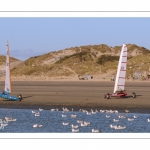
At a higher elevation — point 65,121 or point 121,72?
point 121,72

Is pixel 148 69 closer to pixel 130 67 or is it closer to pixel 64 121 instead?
pixel 130 67

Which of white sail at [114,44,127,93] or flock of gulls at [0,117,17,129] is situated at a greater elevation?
white sail at [114,44,127,93]

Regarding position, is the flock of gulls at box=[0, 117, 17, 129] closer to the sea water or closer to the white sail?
the sea water

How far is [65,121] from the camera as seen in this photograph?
26688mm

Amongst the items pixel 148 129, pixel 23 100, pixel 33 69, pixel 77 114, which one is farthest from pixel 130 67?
pixel 148 129

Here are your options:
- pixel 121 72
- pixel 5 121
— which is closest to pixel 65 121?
pixel 5 121

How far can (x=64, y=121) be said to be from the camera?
2669 cm

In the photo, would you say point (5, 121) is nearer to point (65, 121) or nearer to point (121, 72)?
point (65, 121)

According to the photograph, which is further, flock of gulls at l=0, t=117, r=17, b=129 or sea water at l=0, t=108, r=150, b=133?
flock of gulls at l=0, t=117, r=17, b=129

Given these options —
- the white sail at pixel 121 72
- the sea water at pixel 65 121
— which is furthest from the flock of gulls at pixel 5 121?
the white sail at pixel 121 72

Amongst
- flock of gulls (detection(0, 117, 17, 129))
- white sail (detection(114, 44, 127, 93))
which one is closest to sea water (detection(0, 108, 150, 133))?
flock of gulls (detection(0, 117, 17, 129))

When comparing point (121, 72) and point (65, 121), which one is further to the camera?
point (121, 72)

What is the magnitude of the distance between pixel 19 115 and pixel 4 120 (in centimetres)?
223

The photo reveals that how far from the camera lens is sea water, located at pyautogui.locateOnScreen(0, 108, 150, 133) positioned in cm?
2386
